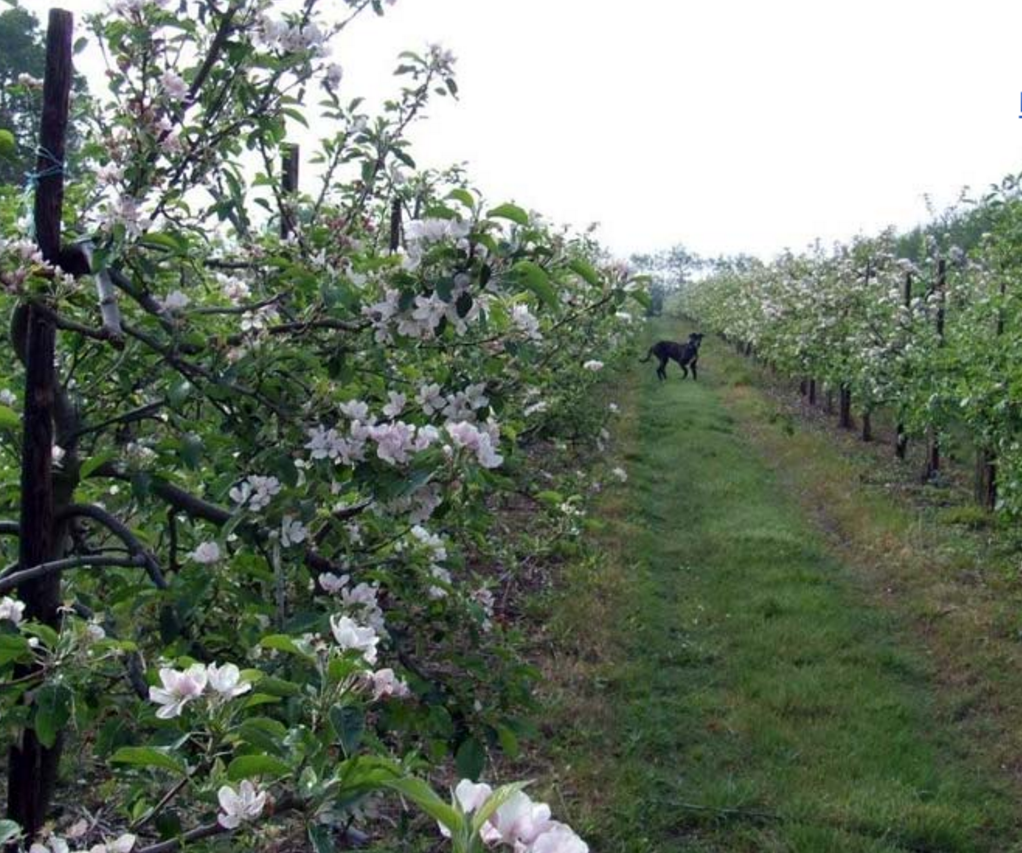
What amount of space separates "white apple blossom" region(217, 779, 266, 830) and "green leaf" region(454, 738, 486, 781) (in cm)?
85

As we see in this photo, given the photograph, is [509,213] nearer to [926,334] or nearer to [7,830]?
[7,830]

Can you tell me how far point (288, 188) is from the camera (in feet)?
10.6

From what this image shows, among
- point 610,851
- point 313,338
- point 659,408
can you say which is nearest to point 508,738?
point 313,338

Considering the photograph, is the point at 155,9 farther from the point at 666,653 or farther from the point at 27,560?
the point at 666,653

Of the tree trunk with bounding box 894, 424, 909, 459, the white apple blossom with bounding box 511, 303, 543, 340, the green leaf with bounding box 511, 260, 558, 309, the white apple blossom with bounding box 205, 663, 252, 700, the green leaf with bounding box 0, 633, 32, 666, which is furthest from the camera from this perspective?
the tree trunk with bounding box 894, 424, 909, 459

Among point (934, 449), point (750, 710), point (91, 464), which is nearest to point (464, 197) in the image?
point (91, 464)

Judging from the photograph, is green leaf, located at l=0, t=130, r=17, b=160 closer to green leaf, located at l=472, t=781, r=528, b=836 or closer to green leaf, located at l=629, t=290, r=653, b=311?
green leaf, located at l=629, t=290, r=653, b=311

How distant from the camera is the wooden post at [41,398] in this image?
5.93 feet

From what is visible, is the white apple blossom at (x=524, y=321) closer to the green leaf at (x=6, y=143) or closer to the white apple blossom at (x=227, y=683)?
the green leaf at (x=6, y=143)

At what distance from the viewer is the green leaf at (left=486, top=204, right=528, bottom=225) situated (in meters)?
1.65

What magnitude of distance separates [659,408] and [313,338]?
552 inches

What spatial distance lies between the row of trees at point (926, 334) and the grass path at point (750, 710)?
1.50 metres

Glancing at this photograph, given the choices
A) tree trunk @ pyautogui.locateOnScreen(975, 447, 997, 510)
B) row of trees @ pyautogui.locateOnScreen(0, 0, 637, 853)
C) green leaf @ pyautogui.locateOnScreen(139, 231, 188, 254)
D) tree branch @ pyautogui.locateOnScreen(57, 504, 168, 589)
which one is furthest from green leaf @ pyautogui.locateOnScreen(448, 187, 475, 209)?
tree trunk @ pyautogui.locateOnScreen(975, 447, 997, 510)

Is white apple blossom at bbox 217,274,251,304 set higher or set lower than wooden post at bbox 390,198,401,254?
lower
